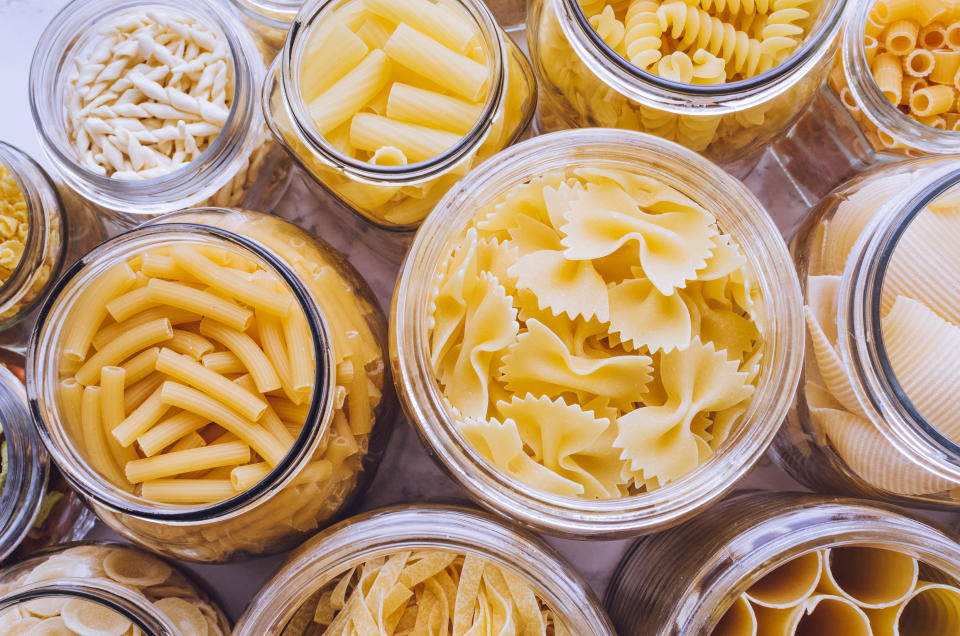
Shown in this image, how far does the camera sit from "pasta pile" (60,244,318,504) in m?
0.71

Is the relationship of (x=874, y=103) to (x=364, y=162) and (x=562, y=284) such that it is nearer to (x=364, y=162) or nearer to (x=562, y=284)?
(x=562, y=284)

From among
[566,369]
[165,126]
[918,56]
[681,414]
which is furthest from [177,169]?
[918,56]

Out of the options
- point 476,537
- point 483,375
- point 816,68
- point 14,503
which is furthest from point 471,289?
point 14,503

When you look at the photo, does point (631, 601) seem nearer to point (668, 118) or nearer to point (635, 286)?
point (635, 286)

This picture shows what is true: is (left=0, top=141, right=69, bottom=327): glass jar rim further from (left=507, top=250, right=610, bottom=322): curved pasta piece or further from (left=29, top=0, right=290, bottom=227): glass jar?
(left=507, top=250, right=610, bottom=322): curved pasta piece

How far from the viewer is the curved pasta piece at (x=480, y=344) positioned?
71 centimetres

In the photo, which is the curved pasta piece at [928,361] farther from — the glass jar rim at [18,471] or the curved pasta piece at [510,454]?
the glass jar rim at [18,471]

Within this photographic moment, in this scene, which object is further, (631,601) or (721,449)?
(631,601)

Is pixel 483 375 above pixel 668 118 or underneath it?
underneath

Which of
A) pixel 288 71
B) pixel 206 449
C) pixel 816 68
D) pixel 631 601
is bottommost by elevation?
pixel 631 601

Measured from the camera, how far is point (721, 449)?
686 millimetres

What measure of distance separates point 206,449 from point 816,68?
0.69 metres

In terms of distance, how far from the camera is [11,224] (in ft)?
2.93

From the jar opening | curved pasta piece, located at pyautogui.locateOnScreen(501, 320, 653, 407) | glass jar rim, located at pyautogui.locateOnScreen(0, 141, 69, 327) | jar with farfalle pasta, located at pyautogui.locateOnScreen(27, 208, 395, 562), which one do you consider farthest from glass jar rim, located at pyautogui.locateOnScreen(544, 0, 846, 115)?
glass jar rim, located at pyautogui.locateOnScreen(0, 141, 69, 327)
